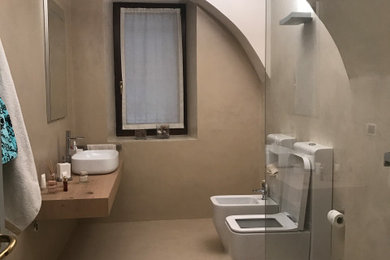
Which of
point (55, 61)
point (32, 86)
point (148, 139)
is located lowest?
point (148, 139)

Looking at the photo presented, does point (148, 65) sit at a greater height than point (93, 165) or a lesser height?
greater

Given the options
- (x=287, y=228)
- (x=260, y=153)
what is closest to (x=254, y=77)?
(x=260, y=153)

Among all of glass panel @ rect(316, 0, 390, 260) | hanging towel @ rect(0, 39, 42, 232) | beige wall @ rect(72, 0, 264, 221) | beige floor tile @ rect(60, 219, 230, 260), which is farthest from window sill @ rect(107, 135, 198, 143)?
hanging towel @ rect(0, 39, 42, 232)

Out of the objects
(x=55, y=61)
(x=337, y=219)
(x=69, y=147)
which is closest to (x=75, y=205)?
(x=69, y=147)

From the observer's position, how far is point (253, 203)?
3258 millimetres

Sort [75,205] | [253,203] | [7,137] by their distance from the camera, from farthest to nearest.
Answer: [253,203] → [75,205] → [7,137]

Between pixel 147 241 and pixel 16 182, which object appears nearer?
pixel 16 182

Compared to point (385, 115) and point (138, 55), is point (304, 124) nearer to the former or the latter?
point (385, 115)

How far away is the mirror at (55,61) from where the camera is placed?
9.40 feet

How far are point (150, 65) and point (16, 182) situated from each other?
2.86 metres

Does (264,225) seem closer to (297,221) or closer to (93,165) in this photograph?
(297,221)

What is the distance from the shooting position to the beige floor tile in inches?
126

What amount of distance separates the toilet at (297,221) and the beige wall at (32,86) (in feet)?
4.36

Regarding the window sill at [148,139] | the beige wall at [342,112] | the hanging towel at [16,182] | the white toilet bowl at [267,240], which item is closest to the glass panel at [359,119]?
the beige wall at [342,112]
